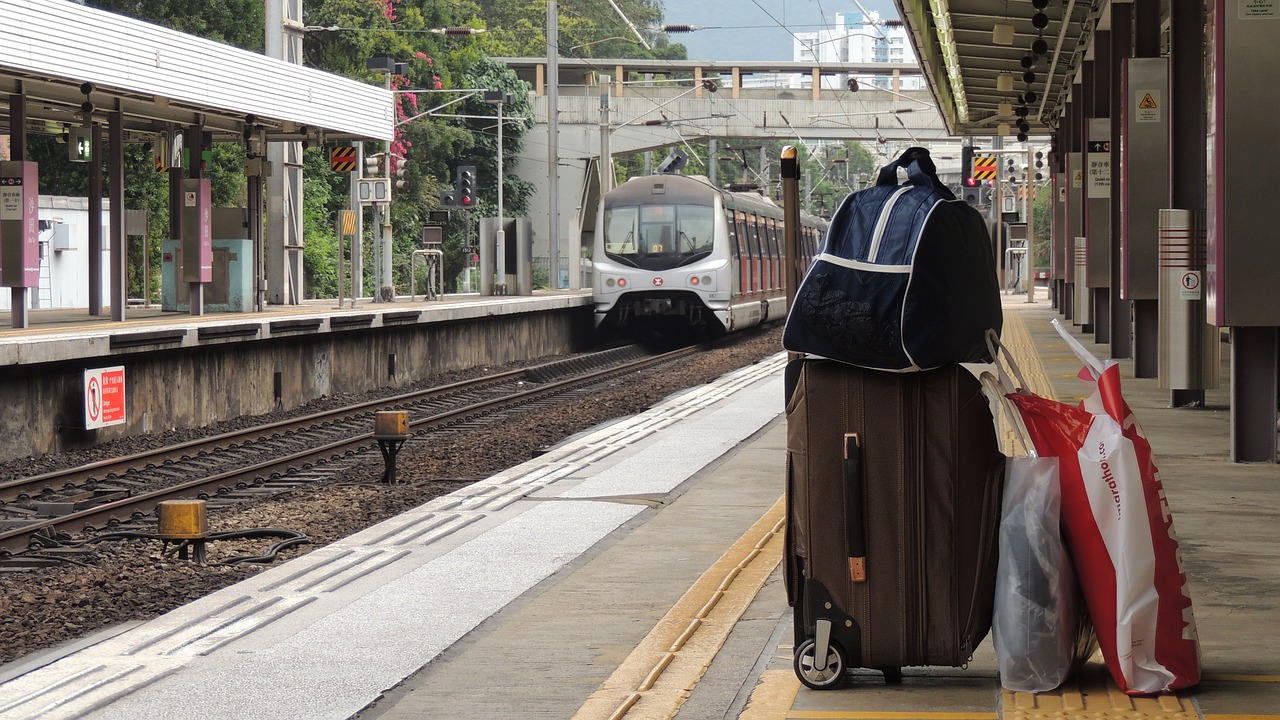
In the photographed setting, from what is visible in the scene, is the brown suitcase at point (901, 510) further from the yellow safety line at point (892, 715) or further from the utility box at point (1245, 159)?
the utility box at point (1245, 159)

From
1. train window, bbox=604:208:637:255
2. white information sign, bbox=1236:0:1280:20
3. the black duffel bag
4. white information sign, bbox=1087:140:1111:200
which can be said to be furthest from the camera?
train window, bbox=604:208:637:255

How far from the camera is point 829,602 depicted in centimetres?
459

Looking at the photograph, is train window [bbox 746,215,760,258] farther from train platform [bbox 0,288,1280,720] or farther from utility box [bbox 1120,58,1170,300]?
train platform [bbox 0,288,1280,720]

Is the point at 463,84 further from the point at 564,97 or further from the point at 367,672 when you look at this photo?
the point at 367,672

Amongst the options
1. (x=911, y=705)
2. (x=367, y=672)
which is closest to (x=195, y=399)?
(x=367, y=672)

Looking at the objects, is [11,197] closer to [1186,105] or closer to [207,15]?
[1186,105]

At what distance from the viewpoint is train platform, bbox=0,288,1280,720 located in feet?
15.2

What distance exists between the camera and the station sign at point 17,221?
58.3ft

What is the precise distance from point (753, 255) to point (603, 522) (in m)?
24.6

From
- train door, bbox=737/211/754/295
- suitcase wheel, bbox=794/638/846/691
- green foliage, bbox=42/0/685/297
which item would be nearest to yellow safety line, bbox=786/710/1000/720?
suitcase wheel, bbox=794/638/846/691

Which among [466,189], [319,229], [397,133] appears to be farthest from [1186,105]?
[319,229]

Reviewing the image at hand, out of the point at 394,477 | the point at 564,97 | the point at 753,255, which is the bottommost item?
the point at 394,477

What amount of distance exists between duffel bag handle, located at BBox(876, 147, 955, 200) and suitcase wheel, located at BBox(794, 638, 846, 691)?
52.8 inches

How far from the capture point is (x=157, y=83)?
19.6 metres
